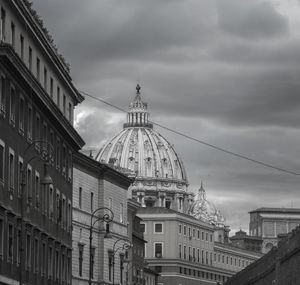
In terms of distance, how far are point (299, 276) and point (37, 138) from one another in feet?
42.1

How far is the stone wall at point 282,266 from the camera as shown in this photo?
204 feet

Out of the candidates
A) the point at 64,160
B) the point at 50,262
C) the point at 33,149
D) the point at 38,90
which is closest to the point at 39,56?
the point at 38,90

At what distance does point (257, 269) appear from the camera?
88.9 metres

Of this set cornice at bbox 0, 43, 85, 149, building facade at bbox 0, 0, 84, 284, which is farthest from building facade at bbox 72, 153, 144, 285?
building facade at bbox 0, 0, 84, 284

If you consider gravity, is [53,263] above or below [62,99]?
below

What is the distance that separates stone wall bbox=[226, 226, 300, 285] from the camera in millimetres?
62269

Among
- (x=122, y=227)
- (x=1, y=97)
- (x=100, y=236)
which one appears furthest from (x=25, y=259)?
(x=122, y=227)

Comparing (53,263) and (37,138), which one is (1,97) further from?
(53,263)

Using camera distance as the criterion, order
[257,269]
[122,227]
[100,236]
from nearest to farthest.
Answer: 1. [257,269]
2. [100,236]
3. [122,227]

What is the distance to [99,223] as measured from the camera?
3819 inches

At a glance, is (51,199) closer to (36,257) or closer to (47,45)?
(36,257)

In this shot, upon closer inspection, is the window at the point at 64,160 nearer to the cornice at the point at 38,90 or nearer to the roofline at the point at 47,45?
the cornice at the point at 38,90

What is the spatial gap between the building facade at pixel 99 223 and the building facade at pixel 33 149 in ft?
41.3

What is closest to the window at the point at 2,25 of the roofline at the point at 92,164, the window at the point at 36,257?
→ the window at the point at 36,257
